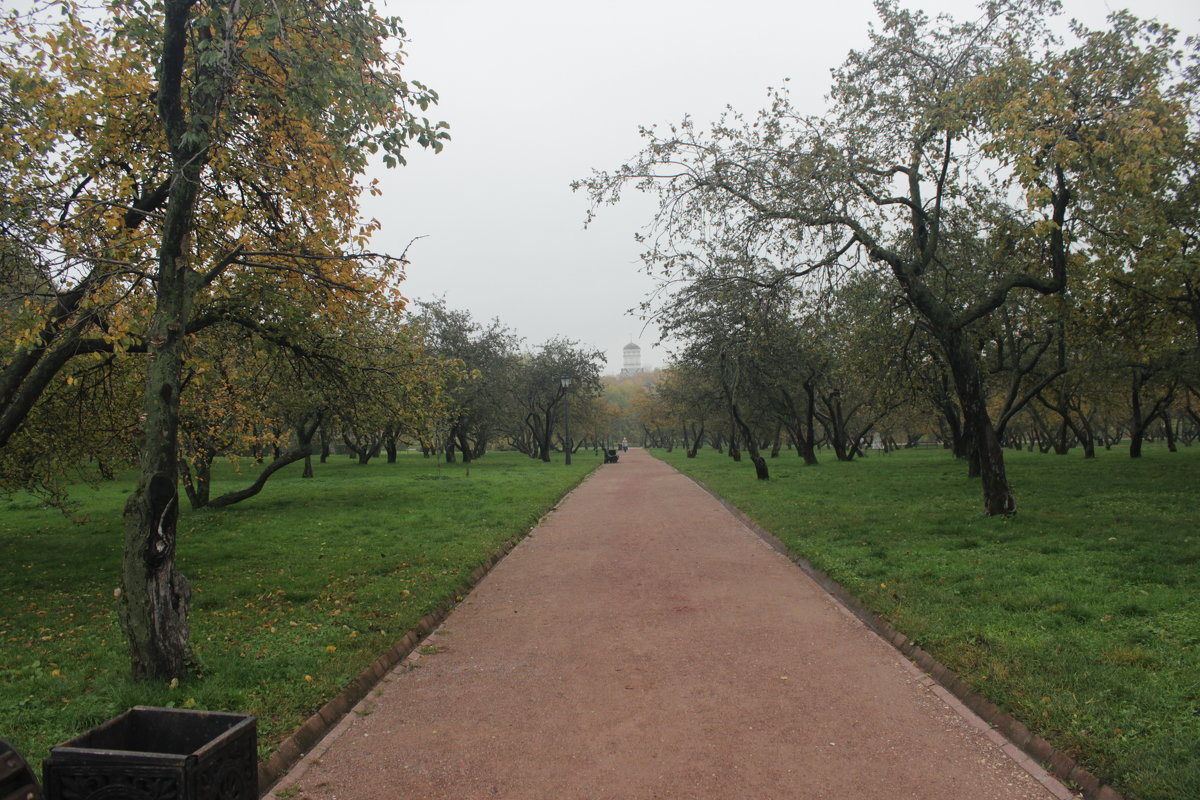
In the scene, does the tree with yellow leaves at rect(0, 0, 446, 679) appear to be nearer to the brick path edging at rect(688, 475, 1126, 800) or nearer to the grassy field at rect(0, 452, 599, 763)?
the grassy field at rect(0, 452, 599, 763)

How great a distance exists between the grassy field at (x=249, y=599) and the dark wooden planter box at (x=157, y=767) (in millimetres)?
865

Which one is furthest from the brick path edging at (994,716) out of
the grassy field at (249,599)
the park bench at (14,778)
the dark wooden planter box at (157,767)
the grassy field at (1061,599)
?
the park bench at (14,778)

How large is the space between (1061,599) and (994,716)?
2.87 meters

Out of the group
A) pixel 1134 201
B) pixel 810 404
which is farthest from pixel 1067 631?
pixel 810 404

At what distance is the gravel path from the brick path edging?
13 cm

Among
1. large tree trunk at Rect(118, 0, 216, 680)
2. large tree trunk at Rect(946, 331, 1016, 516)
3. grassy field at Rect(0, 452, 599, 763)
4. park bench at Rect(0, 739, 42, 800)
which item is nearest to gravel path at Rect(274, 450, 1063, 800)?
grassy field at Rect(0, 452, 599, 763)

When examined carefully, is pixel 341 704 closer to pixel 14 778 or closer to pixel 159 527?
pixel 159 527

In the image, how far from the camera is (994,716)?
175 inches

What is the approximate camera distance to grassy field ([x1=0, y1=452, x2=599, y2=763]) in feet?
15.8

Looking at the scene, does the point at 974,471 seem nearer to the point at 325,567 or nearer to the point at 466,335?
the point at 325,567

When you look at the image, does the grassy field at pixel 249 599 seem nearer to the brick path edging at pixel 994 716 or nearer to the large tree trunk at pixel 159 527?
the large tree trunk at pixel 159 527

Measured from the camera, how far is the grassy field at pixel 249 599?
190 inches

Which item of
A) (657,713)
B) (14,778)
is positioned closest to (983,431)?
(657,713)

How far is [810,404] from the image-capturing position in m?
30.4
